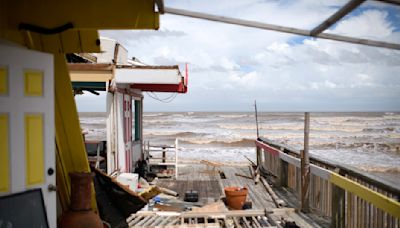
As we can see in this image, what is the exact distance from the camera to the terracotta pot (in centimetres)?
423

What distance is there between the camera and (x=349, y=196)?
5.58 meters

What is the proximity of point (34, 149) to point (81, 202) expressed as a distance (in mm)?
926

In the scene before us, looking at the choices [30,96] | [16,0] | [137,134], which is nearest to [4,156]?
[30,96]

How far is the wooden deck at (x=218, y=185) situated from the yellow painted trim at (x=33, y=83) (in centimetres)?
453

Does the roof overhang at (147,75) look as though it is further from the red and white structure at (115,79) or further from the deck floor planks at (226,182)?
the deck floor planks at (226,182)

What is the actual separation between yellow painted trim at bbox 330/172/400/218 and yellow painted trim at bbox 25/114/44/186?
12.5 feet

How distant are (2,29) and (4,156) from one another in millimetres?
1309

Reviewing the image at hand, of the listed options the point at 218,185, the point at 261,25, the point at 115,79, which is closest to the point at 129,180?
the point at 115,79

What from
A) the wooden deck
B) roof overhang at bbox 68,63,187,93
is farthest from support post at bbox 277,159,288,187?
roof overhang at bbox 68,63,187,93

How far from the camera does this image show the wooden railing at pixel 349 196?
4.53 meters

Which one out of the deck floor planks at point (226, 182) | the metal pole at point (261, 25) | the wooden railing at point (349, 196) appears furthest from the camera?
the deck floor planks at point (226, 182)

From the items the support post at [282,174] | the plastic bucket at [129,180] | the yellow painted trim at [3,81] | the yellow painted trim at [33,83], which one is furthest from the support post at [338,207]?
the yellow painted trim at [3,81]

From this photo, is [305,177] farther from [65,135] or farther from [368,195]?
[65,135]

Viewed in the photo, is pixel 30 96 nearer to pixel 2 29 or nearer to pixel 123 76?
pixel 2 29
